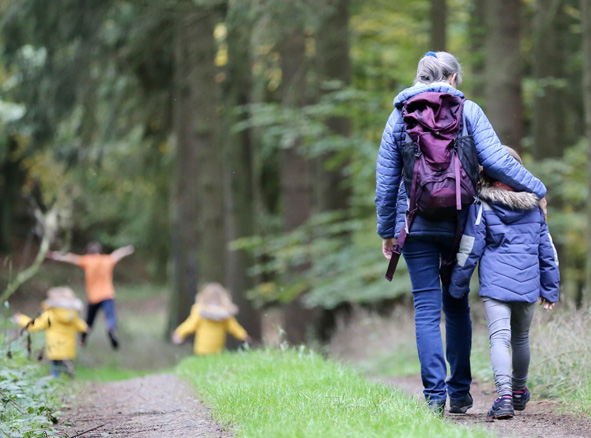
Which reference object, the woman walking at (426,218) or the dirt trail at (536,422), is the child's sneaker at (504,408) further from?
the woman walking at (426,218)

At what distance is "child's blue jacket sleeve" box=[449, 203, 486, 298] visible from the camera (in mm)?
4984

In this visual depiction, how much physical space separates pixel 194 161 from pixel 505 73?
26.7 feet

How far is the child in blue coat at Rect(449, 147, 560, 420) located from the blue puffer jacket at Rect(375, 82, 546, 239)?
16 centimetres

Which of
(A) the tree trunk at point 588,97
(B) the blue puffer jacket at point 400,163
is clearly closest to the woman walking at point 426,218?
(B) the blue puffer jacket at point 400,163

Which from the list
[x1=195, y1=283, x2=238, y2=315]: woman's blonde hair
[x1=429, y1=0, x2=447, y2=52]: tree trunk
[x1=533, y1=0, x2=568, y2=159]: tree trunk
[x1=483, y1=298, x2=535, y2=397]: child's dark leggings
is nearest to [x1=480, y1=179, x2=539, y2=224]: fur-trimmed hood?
[x1=483, y1=298, x2=535, y2=397]: child's dark leggings

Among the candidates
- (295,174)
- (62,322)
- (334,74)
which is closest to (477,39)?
(334,74)

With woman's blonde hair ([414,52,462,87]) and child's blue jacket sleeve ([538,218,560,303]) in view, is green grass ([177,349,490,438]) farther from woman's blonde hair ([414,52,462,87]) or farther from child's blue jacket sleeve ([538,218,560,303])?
woman's blonde hair ([414,52,462,87])

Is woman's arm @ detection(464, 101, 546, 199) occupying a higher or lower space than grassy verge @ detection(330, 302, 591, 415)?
higher

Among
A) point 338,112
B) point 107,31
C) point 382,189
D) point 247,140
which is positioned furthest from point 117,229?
point 382,189

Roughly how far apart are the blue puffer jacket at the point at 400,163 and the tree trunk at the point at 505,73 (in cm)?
574

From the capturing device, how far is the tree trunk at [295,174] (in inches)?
591

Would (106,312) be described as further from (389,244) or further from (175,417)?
(389,244)

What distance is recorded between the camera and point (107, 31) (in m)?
15.4

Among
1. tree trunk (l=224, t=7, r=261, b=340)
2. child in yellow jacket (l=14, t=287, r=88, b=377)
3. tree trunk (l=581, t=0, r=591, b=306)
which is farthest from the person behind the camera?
tree trunk (l=224, t=7, r=261, b=340)
